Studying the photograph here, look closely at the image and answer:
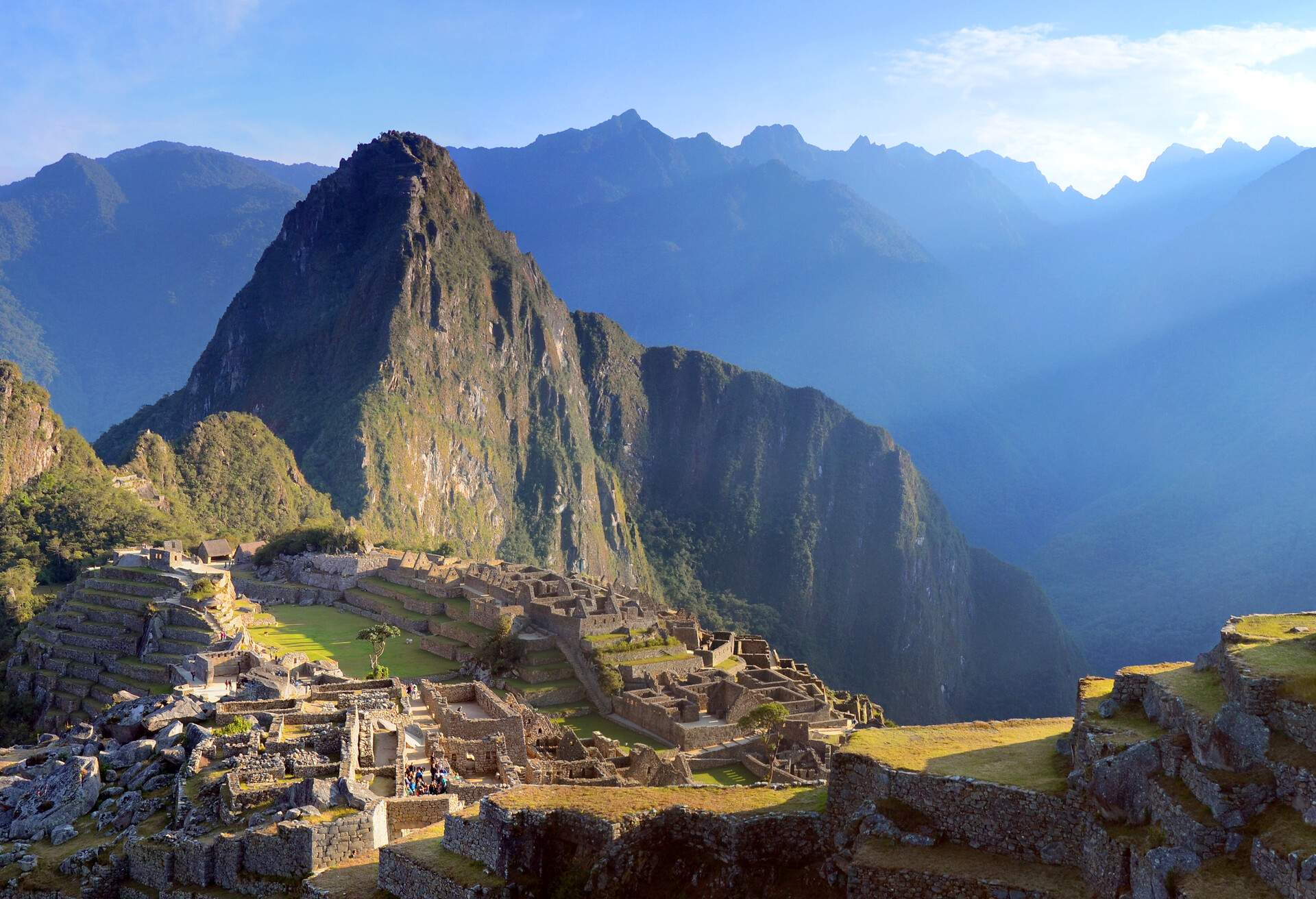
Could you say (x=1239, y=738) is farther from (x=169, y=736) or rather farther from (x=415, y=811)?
(x=169, y=736)

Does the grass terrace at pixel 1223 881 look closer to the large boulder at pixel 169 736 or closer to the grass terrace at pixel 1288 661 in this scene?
the grass terrace at pixel 1288 661

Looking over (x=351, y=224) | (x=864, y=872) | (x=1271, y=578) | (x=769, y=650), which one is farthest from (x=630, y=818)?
(x=351, y=224)

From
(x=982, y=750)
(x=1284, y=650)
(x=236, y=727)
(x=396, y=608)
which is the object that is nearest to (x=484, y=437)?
(x=396, y=608)

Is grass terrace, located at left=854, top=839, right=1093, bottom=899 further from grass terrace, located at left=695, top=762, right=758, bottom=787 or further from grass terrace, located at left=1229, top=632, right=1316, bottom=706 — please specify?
grass terrace, located at left=695, top=762, right=758, bottom=787

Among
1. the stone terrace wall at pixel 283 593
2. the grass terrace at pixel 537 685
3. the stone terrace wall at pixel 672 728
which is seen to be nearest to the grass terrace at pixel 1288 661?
the stone terrace wall at pixel 672 728

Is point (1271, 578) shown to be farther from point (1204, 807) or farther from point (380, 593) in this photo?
point (1204, 807)
